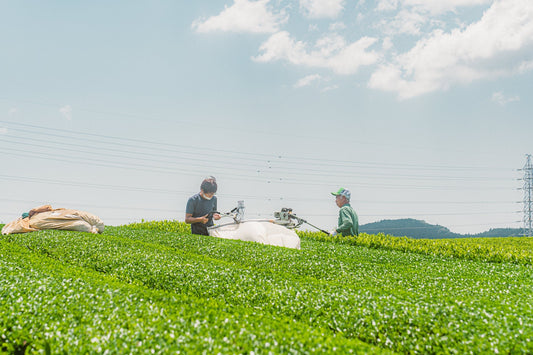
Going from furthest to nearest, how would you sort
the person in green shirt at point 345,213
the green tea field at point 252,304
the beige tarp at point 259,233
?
the person in green shirt at point 345,213 → the beige tarp at point 259,233 → the green tea field at point 252,304

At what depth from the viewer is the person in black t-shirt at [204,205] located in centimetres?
1123

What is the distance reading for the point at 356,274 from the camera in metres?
7.78

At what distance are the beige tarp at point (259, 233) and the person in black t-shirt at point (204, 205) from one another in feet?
1.49

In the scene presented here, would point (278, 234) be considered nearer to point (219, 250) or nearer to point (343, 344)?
point (219, 250)

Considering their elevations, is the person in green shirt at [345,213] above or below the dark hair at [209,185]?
below

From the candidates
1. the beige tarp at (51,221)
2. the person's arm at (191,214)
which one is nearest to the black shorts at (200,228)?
the person's arm at (191,214)

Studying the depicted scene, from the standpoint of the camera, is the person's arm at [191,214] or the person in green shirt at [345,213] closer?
the person's arm at [191,214]

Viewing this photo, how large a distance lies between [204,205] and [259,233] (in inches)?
70.9

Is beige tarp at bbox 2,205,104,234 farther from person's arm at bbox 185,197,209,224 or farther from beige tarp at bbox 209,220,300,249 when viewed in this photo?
beige tarp at bbox 209,220,300,249

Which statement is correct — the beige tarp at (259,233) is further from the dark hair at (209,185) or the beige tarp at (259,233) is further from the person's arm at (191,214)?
the dark hair at (209,185)

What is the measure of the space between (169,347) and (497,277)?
686 cm

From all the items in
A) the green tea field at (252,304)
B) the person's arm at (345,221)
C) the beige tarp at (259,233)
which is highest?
the person's arm at (345,221)

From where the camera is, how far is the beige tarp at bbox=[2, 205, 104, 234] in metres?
11.9

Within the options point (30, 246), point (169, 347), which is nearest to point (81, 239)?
point (30, 246)
